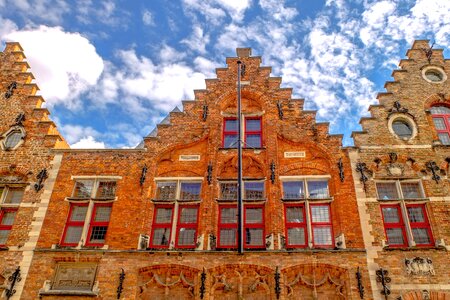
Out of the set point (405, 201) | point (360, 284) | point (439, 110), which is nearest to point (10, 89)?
point (360, 284)

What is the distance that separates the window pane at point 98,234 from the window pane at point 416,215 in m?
9.72

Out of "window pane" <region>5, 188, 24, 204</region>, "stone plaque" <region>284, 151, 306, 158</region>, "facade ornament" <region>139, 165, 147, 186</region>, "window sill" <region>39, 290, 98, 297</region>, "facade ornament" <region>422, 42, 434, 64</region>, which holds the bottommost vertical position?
"window sill" <region>39, 290, 98, 297</region>

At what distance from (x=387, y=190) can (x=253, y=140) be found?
4856mm

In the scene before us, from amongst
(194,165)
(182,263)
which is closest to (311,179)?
(194,165)

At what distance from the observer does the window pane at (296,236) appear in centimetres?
1227

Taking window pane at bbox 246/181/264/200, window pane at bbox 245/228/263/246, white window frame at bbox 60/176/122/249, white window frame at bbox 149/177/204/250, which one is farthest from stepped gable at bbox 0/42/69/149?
window pane at bbox 245/228/263/246

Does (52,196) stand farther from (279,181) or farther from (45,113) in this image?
(279,181)

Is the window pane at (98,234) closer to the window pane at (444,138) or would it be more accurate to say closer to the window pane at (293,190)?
the window pane at (293,190)

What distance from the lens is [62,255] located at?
40.3 ft

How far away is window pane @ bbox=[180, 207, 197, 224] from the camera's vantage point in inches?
512

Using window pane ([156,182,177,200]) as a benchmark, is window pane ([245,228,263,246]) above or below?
below

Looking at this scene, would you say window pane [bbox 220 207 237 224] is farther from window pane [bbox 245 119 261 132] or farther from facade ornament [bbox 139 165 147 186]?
window pane [bbox 245 119 261 132]

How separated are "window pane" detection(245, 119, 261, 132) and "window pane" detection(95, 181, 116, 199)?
17.3 feet

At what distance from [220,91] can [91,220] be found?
6.75 m
